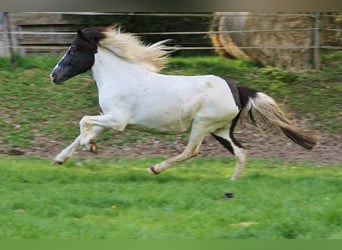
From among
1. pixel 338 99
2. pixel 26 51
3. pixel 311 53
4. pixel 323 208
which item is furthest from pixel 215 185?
pixel 26 51

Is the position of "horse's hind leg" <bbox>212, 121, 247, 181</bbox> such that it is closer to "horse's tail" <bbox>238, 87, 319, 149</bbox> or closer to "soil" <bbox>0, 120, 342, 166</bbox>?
"horse's tail" <bbox>238, 87, 319, 149</bbox>

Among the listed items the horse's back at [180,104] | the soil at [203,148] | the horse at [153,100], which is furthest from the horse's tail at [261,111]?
the soil at [203,148]

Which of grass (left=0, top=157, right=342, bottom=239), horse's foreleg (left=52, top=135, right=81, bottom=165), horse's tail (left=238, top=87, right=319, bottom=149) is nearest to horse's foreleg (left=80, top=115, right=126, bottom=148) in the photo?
horse's foreleg (left=52, top=135, right=81, bottom=165)

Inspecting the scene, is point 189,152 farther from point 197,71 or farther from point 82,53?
point 197,71

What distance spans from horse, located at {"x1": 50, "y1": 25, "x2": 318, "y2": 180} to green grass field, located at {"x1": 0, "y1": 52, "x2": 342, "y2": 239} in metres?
0.48

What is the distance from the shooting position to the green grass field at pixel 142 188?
563 centimetres

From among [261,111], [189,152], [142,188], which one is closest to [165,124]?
[189,152]

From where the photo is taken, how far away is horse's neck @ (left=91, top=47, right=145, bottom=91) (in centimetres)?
862

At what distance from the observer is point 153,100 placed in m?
8.48

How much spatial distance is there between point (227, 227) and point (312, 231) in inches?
25.5

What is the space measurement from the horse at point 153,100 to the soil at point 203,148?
2294 millimetres

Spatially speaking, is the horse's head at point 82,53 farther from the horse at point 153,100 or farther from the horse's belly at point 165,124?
the horse's belly at point 165,124

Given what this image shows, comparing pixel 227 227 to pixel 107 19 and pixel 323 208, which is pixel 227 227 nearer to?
pixel 323 208

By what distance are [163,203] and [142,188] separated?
0.78 meters
